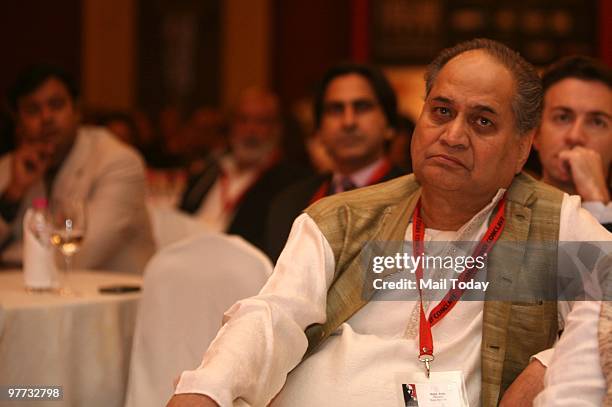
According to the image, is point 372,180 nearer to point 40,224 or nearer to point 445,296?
point 40,224

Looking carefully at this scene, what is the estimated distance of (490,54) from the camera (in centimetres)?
186

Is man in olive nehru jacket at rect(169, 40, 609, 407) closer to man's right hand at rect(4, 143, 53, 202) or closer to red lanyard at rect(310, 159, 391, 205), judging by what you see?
red lanyard at rect(310, 159, 391, 205)

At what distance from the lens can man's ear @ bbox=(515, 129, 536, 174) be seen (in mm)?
1920

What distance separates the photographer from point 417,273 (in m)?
1.79

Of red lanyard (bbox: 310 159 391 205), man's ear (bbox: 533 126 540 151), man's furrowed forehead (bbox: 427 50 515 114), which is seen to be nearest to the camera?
man's furrowed forehead (bbox: 427 50 515 114)

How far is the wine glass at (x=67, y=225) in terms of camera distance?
2.82 metres


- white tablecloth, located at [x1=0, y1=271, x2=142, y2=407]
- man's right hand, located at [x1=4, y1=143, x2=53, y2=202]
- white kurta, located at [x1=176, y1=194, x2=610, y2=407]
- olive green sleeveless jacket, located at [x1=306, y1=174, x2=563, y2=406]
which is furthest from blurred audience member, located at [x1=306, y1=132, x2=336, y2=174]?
white kurta, located at [x1=176, y1=194, x2=610, y2=407]

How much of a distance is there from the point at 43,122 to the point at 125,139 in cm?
251

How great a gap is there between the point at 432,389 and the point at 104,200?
239cm

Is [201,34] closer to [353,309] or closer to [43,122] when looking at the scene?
[43,122]

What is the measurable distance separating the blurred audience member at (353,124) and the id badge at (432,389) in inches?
63.2

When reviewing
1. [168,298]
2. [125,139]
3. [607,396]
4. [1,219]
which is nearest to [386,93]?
[168,298]

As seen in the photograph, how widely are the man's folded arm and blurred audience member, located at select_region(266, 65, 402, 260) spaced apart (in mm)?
1451

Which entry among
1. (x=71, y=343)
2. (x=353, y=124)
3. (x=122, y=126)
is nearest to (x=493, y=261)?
(x=71, y=343)
